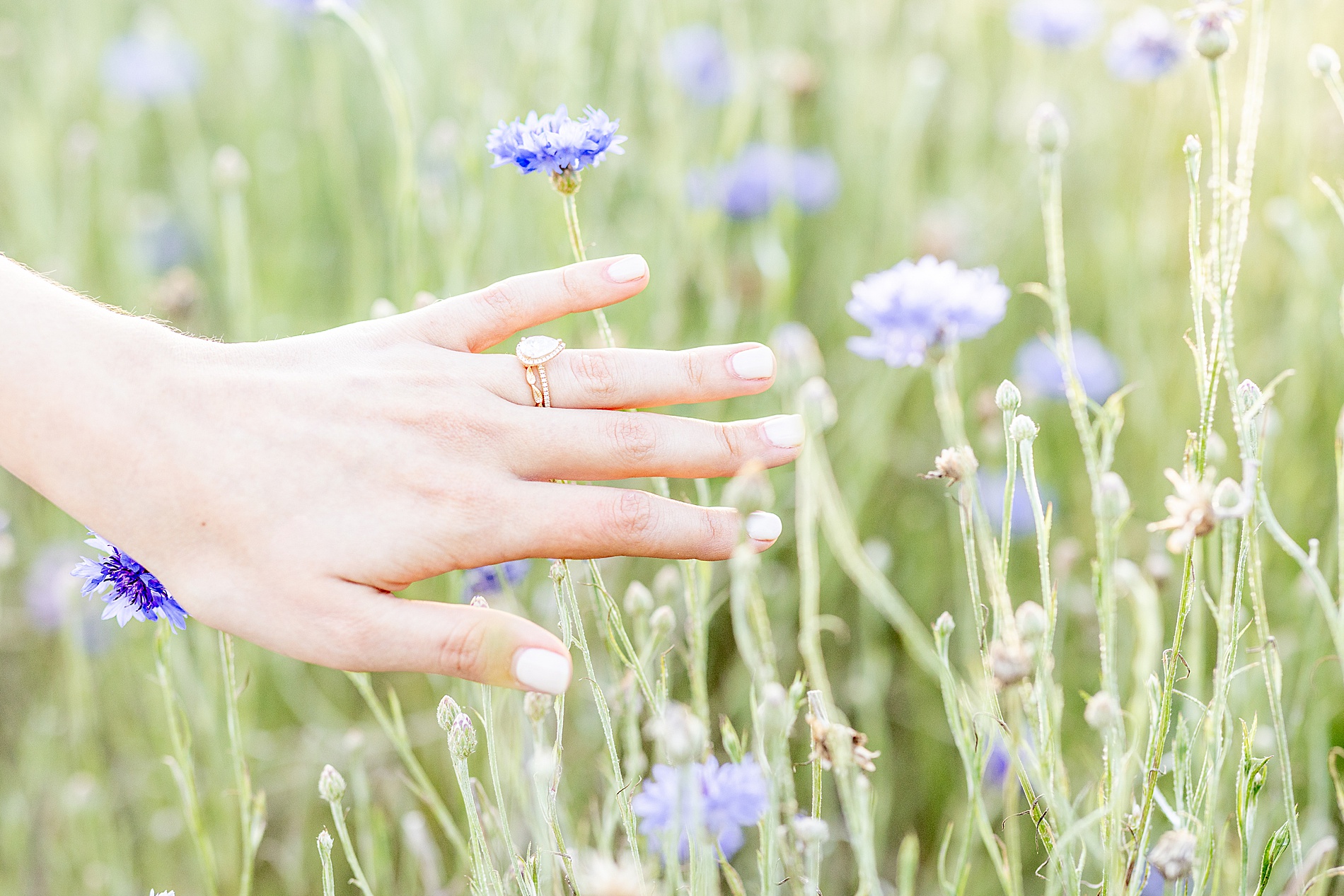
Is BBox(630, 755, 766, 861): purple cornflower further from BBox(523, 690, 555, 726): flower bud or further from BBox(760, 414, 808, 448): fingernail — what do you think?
BBox(760, 414, 808, 448): fingernail

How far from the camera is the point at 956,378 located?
1778 millimetres

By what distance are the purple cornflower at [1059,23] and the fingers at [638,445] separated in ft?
4.27

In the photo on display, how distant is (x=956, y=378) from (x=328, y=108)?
47.6 inches

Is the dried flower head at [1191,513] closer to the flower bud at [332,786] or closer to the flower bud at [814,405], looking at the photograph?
the flower bud at [814,405]

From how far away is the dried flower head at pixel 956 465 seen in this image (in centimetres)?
70

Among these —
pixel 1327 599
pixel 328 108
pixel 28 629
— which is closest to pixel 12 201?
pixel 328 108

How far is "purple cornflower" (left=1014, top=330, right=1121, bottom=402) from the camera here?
1.62 m

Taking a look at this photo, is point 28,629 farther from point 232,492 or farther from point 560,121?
point 560,121

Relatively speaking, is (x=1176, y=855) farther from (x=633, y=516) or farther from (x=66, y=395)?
(x=66, y=395)

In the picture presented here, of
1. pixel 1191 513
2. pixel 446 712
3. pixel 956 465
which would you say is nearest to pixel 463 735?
pixel 446 712

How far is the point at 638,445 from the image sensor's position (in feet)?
3.00

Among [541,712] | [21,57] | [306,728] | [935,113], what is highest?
[21,57]

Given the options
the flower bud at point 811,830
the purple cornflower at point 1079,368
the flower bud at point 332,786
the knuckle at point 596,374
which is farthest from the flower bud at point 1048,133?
the purple cornflower at point 1079,368

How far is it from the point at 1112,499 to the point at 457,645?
18.8 inches
